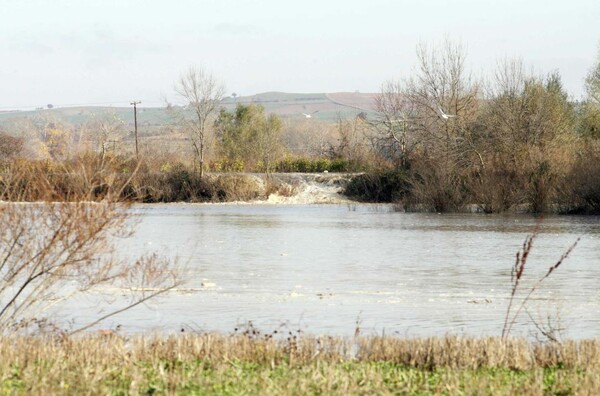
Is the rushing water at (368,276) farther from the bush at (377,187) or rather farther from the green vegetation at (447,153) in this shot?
the bush at (377,187)

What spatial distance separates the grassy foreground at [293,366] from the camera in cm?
832

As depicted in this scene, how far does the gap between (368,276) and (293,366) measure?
12.4 metres

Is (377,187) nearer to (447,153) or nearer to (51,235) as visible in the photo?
(447,153)

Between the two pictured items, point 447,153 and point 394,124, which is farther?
point 394,124

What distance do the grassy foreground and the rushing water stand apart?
10.4ft

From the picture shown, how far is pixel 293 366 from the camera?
9578mm

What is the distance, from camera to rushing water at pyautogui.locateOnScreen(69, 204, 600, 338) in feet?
49.4

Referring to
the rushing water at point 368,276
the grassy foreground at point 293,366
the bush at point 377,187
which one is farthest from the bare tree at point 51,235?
the bush at point 377,187

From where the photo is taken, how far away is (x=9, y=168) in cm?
1395

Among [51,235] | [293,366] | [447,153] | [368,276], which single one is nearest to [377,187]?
[447,153]

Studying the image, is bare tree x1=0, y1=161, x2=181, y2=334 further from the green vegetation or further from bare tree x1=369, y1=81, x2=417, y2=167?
bare tree x1=369, y1=81, x2=417, y2=167

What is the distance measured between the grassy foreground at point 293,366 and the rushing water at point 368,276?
3167 mm

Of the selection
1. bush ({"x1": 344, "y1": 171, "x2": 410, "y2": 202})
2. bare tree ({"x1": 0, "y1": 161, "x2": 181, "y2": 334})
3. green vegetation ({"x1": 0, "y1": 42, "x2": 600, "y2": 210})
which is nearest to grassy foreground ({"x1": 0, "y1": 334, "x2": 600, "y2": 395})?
bare tree ({"x1": 0, "y1": 161, "x2": 181, "y2": 334})

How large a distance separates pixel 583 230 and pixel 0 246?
27.9 m
